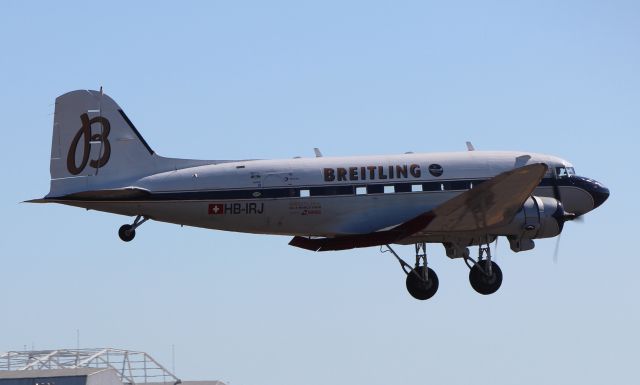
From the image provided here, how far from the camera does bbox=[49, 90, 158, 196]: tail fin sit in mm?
35625

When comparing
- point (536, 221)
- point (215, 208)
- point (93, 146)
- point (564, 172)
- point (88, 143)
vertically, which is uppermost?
point (88, 143)

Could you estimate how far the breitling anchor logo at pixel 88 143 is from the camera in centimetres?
3584

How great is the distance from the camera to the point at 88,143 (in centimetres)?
3628

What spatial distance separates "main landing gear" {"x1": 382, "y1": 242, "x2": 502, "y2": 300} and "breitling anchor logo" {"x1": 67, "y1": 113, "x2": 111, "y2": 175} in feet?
28.0

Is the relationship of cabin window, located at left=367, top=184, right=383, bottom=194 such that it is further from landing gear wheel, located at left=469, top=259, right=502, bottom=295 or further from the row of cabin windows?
landing gear wheel, located at left=469, top=259, right=502, bottom=295

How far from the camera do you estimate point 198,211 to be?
3500cm

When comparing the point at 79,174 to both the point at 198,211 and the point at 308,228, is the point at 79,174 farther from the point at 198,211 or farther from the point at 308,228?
the point at 308,228

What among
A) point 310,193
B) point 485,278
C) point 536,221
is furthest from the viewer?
point 485,278

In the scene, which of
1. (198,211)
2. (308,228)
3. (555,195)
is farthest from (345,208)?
(555,195)

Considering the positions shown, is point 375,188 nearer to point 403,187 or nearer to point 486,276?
point 403,187

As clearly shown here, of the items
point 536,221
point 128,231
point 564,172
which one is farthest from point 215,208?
point 564,172

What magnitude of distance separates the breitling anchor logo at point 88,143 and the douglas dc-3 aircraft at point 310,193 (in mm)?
28

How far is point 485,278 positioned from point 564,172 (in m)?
4.19

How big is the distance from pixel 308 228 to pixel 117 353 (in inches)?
948
